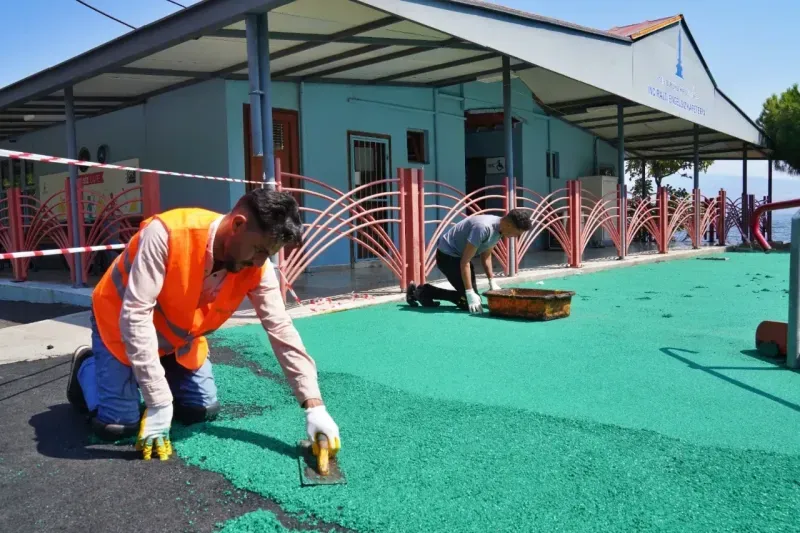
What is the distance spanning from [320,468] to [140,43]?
5542 millimetres

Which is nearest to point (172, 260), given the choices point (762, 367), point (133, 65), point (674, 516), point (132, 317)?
point (132, 317)

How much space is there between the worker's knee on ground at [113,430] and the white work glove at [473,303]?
3.83 m

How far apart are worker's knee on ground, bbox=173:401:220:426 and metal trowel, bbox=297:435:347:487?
0.67m

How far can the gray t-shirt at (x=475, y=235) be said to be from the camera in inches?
240

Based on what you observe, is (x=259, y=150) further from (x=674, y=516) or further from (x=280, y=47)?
(x=674, y=516)

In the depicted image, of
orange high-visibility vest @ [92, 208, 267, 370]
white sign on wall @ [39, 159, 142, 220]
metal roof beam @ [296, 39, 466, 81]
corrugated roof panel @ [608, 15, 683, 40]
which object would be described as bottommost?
orange high-visibility vest @ [92, 208, 267, 370]

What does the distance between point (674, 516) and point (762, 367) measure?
2.39m

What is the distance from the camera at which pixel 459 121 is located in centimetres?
1299

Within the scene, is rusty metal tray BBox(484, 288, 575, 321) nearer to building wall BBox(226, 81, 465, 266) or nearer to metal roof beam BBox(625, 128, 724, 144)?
building wall BBox(226, 81, 465, 266)

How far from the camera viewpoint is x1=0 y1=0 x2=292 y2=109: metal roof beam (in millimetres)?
5750

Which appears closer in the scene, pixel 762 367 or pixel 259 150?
pixel 762 367

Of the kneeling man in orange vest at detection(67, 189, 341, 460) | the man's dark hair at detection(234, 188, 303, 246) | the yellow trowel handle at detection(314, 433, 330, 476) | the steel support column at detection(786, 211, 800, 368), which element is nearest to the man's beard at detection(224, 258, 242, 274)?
the kneeling man in orange vest at detection(67, 189, 341, 460)

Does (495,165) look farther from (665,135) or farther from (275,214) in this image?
(275,214)

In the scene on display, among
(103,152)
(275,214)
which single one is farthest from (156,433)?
(103,152)
